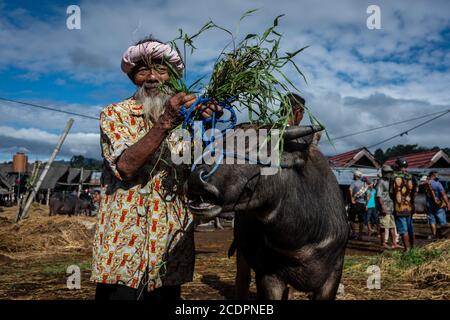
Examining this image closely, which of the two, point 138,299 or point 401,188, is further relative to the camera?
point 401,188

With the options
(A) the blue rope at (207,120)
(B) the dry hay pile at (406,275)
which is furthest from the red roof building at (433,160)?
(A) the blue rope at (207,120)

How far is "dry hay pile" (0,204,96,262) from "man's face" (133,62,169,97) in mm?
7552

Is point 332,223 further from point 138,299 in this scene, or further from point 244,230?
point 138,299

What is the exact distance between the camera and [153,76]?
2.61 m

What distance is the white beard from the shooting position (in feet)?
8.32

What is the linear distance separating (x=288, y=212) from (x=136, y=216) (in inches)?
39.7

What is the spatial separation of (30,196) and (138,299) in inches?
470

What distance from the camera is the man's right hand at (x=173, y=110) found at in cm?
214

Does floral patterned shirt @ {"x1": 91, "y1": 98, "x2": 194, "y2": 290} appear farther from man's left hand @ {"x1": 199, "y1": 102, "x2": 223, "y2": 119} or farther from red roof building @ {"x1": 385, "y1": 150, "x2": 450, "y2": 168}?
red roof building @ {"x1": 385, "y1": 150, "x2": 450, "y2": 168}

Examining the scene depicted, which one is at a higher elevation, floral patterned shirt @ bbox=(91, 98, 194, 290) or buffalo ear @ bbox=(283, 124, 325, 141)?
buffalo ear @ bbox=(283, 124, 325, 141)

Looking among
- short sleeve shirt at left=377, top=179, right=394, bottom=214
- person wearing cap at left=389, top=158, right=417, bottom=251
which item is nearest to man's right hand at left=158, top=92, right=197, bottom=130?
person wearing cap at left=389, top=158, right=417, bottom=251

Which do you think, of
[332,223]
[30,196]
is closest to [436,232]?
[332,223]

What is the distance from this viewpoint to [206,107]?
2.41m

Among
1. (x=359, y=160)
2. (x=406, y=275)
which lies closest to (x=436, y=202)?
(x=406, y=275)
